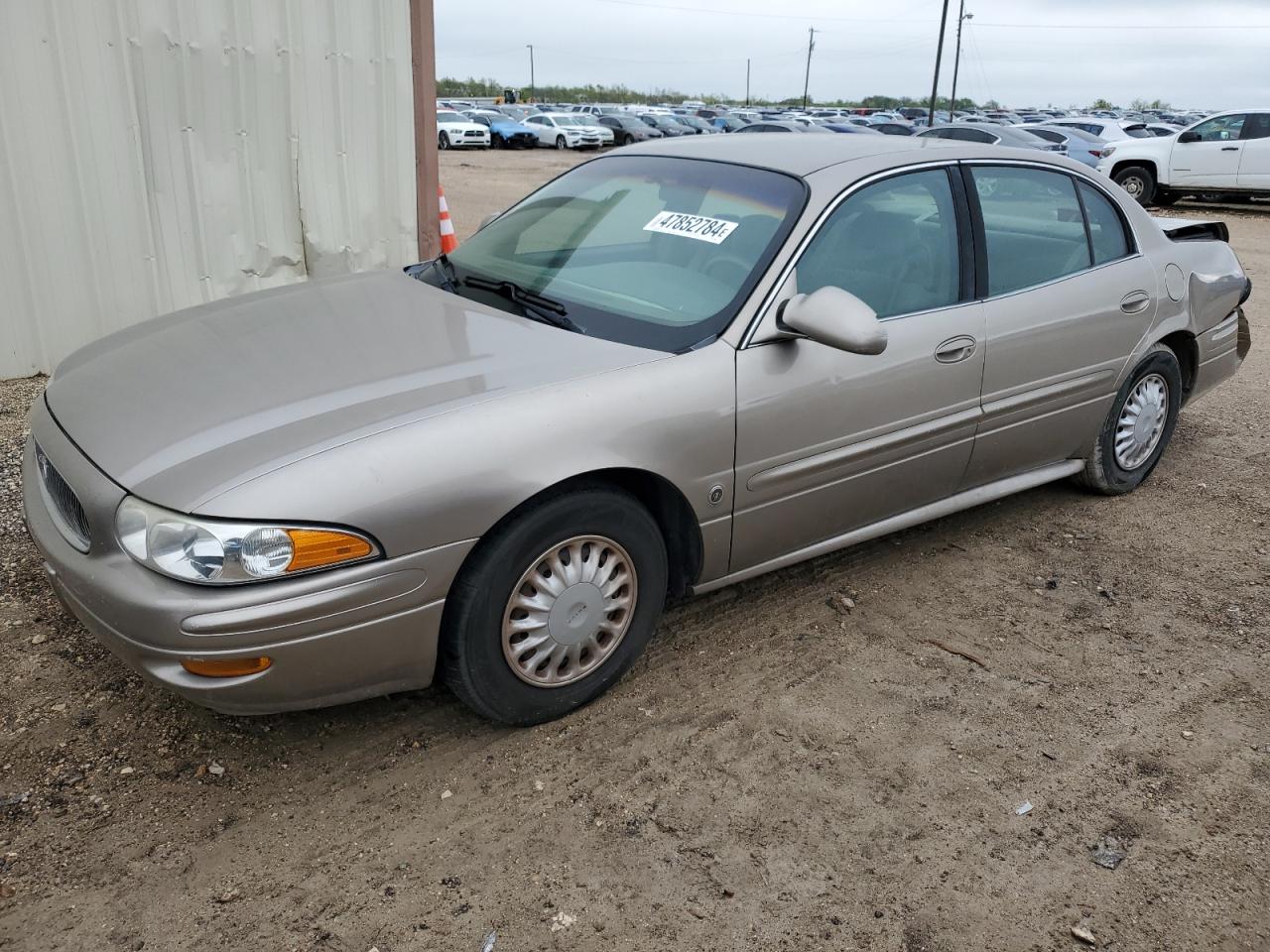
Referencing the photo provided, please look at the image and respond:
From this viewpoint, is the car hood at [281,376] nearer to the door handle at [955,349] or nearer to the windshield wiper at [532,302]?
the windshield wiper at [532,302]

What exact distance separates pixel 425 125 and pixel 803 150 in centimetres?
445

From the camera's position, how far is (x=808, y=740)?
297 centimetres

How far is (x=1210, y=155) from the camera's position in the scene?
16922 millimetres

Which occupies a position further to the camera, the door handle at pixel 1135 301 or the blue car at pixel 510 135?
the blue car at pixel 510 135

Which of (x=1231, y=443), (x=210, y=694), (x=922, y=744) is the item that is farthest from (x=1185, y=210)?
(x=210, y=694)

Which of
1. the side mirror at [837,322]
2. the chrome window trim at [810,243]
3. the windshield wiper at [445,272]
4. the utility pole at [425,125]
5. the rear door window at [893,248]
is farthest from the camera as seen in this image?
the utility pole at [425,125]

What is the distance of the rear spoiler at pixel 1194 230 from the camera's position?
498 centimetres

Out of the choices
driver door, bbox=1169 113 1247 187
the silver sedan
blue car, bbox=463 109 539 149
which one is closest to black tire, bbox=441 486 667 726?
the silver sedan

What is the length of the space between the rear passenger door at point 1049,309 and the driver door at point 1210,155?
15100 millimetres

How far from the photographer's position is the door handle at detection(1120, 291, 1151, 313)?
13.9ft

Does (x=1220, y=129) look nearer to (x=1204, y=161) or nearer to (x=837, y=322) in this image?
(x=1204, y=161)

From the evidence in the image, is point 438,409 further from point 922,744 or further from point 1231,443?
point 1231,443

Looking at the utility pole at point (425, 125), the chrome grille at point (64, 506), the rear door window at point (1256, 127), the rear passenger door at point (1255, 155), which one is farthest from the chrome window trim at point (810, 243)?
the rear door window at point (1256, 127)

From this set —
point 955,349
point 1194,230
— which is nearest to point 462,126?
point 1194,230
